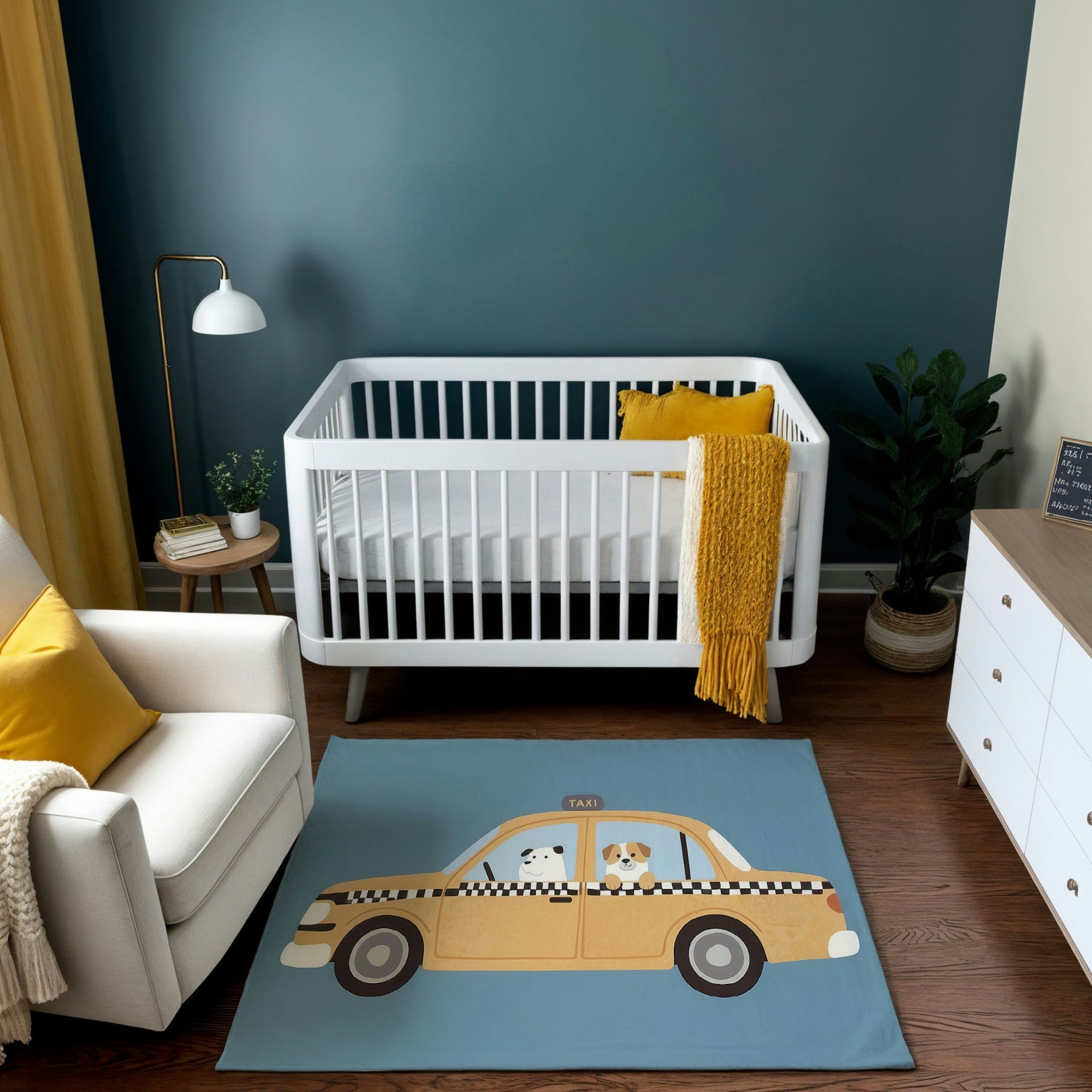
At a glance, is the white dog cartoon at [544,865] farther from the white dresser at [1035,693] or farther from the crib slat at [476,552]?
the white dresser at [1035,693]

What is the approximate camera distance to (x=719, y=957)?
1899 mm

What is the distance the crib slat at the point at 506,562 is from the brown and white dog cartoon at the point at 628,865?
0.62 metres

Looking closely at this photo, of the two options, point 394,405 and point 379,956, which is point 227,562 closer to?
point 394,405

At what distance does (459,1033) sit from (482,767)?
770 mm

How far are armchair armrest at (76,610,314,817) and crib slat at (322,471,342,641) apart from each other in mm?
474

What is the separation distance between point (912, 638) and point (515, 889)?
143 centimetres

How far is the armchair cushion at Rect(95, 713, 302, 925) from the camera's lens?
5.37ft

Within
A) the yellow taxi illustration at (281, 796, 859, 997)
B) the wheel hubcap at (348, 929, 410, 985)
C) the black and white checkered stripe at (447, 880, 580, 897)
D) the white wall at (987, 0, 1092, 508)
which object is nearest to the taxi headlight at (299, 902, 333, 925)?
the yellow taxi illustration at (281, 796, 859, 997)

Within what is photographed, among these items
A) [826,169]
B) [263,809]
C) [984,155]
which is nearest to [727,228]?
[826,169]

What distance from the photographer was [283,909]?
6.65 feet

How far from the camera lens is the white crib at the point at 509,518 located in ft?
7.84

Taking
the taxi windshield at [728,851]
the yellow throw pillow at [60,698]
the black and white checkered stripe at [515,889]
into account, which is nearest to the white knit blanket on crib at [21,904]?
the yellow throw pillow at [60,698]

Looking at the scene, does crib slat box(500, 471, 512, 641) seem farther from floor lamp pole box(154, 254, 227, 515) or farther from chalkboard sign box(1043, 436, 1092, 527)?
chalkboard sign box(1043, 436, 1092, 527)

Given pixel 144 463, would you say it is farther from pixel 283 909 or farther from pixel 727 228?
pixel 727 228
